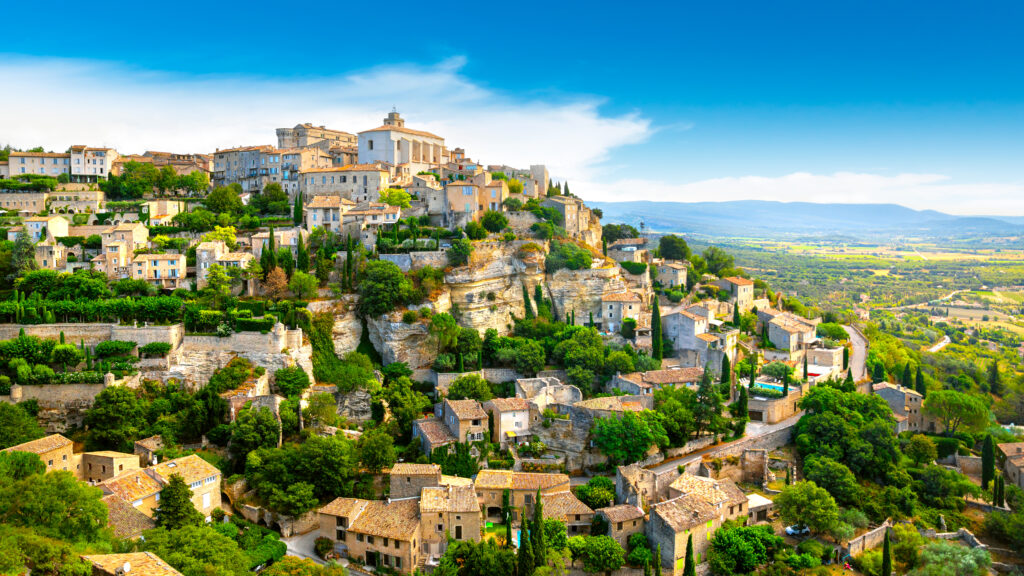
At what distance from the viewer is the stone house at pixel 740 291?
5966 centimetres

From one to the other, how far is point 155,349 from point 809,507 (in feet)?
122

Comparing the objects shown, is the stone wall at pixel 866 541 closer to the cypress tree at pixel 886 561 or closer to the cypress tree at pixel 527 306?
the cypress tree at pixel 886 561

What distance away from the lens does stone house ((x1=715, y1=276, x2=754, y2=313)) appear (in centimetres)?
5966

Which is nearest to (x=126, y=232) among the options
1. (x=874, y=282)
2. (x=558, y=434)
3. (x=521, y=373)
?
(x=521, y=373)

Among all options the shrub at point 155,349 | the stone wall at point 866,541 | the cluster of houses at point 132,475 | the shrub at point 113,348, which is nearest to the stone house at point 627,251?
the stone wall at point 866,541

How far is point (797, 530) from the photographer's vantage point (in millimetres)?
33031

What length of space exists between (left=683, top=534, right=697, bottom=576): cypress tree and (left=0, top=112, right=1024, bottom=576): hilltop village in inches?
3.6

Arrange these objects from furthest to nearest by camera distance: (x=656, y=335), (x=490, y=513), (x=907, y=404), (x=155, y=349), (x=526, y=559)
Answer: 1. (x=656, y=335)
2. (x=907, y=404)
3. (x=155, y=349)
4. (x=490, y=513)
5. (x=526, y=559)

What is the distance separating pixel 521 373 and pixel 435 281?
379 inches

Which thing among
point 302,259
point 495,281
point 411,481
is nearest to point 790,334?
point 495,281

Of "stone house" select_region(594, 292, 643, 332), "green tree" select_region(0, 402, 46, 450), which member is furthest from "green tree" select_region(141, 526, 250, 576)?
"stone house" select_region(594, 292, 643, 332)

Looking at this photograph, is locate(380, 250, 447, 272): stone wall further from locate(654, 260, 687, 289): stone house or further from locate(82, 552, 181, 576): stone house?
locate(82, 552, 181, 576): stone house

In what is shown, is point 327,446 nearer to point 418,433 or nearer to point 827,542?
point 418,433

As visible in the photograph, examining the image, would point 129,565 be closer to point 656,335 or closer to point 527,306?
point 527,306
